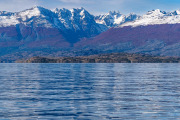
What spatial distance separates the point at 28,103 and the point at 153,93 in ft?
79.3

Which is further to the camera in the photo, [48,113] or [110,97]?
[110,97]

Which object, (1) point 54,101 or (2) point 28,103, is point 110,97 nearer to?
(1) point 54,101

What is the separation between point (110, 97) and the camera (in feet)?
219

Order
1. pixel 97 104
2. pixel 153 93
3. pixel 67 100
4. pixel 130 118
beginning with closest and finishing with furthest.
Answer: pixel 130 118
pixel 97 104
pixel 67 100
pixel 153 93

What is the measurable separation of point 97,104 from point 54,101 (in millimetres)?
6857

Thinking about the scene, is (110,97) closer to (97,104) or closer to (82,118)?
(97,104)

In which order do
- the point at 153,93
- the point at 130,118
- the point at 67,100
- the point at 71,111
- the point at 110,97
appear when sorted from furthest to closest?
1. the point at 153,93
2. the point at 110,97
3. the point at 67,100
4. the point at 71,111
5. the point at 130,118

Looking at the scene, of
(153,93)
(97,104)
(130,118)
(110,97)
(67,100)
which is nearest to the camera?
(130,118)

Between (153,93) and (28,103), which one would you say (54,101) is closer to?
(28,103)

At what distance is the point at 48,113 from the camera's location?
2012 inches

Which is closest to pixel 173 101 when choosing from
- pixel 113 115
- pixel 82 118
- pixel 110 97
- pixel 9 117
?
pixel 110 97

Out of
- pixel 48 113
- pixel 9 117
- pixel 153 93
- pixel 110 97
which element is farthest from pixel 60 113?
pixel 153 93

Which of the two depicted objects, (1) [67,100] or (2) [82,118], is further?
(1) [67,100]

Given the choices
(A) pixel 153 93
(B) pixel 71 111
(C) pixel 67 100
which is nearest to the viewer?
(B) pixel 71 111
